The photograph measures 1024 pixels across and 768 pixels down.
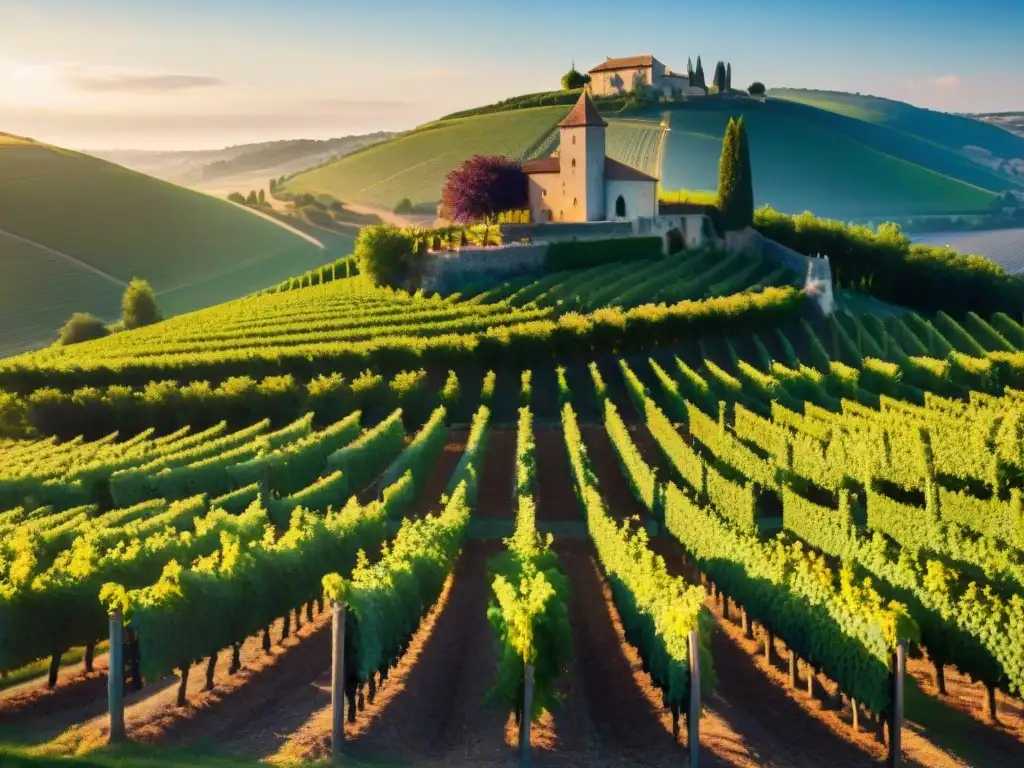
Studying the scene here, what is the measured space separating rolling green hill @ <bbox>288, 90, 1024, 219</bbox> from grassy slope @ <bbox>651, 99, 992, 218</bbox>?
6.2 inches

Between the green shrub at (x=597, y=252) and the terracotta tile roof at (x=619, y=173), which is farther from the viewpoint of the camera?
the terracotta tile roof at (x=619, y=173)

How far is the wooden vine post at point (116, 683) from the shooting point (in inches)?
514

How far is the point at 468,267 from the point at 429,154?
71.6m

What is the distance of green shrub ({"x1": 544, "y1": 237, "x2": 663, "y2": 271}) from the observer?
55.9m

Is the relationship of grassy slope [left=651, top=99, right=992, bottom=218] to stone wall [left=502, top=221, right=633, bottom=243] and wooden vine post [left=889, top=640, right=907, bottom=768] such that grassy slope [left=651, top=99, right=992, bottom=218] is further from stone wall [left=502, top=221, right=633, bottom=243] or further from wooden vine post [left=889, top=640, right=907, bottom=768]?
wooden vine post [left=889, top=640, right=907, bottom=768]

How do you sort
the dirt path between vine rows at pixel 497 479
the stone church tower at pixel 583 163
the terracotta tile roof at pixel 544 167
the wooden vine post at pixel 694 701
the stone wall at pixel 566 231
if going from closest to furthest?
the wooden vine post at pixel 694 701 < the dirt path between vine rows at pixel 497 479 < the stone wall at pixel 566 231 < the stone church tower at pixel 583 163 < the terracotta tile roof at pixel 544 167

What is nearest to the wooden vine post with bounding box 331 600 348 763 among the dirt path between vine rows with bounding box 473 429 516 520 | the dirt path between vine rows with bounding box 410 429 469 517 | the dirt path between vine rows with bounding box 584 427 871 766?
the dirt path between vine rows with bounding box 584 427 871 766

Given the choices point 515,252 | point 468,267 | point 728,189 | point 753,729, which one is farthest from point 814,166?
point 753,729

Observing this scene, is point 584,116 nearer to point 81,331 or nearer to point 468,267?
point 468,267

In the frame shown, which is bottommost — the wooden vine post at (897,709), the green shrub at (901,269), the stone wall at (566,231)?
the wooden vine post at (897,709)

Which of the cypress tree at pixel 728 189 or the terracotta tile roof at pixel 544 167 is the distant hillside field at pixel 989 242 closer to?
the cypress tree at pixel 728 189

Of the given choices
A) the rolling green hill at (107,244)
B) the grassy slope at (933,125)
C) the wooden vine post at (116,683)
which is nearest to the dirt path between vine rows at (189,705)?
the wooden vine post at (116,683)

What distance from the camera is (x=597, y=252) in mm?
57531

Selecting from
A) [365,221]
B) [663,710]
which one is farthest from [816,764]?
[365,221]
